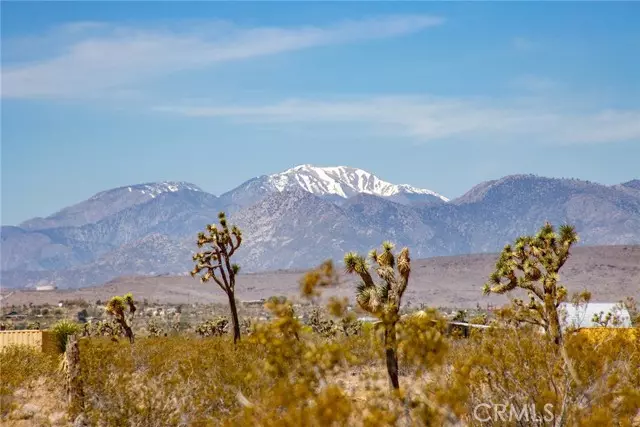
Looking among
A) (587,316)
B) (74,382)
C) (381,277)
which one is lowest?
(587,316)

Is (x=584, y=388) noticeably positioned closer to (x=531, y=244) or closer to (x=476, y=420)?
(x=476, y=420)

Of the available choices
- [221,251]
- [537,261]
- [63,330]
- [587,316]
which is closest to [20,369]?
[63,330]

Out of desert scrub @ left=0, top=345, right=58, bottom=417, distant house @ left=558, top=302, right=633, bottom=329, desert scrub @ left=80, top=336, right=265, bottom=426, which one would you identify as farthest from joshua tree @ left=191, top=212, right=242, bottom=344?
distant house @ left=558, top=302, right=633, bottom=329

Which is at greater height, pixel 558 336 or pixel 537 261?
pixel 537 261

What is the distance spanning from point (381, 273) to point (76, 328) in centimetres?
1820

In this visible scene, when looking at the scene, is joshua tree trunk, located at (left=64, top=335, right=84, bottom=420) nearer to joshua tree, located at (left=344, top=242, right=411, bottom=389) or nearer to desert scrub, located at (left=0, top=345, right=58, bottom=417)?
desert scrub, located at (left=0, top=345, right=58, bottom=417)

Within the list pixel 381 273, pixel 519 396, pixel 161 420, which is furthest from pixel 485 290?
pixel 519 396

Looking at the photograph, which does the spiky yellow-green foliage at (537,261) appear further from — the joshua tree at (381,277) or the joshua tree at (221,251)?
the joshua tree at (221,251)

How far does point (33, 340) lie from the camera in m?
40.8

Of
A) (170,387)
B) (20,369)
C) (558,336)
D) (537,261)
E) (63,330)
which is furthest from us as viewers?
(63,330)

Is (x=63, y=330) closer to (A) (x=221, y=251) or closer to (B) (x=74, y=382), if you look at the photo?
(A) (x=221, y=251)

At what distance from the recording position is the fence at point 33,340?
131 ft

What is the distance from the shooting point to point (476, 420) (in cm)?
1590

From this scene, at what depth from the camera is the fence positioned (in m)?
39.8
